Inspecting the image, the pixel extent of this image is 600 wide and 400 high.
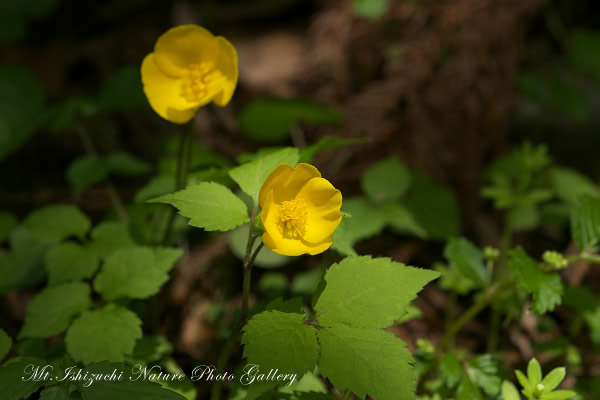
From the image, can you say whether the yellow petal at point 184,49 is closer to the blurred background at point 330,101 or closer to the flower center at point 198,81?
the flower center at point 198,81

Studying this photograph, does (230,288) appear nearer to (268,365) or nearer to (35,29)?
(268,365)

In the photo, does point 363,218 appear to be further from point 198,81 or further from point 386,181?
point 198,81

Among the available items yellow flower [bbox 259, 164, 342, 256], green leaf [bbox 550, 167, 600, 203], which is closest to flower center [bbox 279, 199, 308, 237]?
yellow flower [bbox 259, 164, 342, 256]

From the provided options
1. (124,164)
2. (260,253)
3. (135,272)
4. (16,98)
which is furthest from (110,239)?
(16,98)

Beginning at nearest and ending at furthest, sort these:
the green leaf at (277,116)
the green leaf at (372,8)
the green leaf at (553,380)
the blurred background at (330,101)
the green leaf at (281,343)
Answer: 1. the green leaf at (281,343)
2. the green leaf at (553,380)
3. the blurred background at (330,101)
4. the green leaf at (277,116)
5. the green leaf at (372,8)

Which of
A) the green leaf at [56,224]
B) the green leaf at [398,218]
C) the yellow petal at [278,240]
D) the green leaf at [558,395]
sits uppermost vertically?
the yellow petal at [278,240]

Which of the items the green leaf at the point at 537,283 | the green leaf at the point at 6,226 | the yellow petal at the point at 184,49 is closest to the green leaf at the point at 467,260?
the green leaf at the point at 537,283
